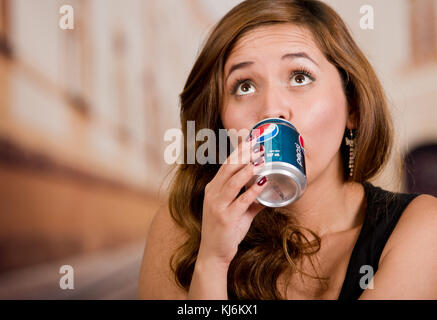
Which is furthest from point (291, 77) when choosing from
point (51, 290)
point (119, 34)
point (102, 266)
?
point (119, 34)

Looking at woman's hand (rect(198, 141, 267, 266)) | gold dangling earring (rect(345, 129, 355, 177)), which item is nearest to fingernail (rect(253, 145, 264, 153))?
woman's hand (rect(198, 141, 267, 266))

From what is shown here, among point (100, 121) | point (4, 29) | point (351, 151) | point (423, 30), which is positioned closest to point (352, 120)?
point (351, 151)

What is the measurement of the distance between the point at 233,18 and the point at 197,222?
1.77 ft

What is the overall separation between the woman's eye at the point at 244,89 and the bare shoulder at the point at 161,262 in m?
0.41

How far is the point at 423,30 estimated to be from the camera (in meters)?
4.90

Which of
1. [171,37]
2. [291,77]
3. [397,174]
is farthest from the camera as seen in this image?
[171,37]

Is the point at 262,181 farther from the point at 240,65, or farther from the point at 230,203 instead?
the point at 240,65

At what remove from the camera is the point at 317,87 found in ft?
3.34

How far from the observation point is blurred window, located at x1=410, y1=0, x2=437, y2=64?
15.7ft

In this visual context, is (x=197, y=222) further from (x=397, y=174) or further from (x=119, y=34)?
(x=119, y=34)

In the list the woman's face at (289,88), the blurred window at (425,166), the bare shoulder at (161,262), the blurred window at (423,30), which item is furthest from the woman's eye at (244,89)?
the blurred window at (423,30)

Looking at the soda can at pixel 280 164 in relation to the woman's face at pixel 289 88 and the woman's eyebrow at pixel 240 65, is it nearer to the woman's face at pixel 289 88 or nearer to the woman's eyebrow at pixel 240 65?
the woman's face at pixel 289 88

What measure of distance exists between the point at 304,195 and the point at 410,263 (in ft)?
1.09

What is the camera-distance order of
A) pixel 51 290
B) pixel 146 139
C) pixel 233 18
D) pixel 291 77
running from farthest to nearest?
pixel 146 139, pixel 51 290, pixel 233 18, pixel 291 77
